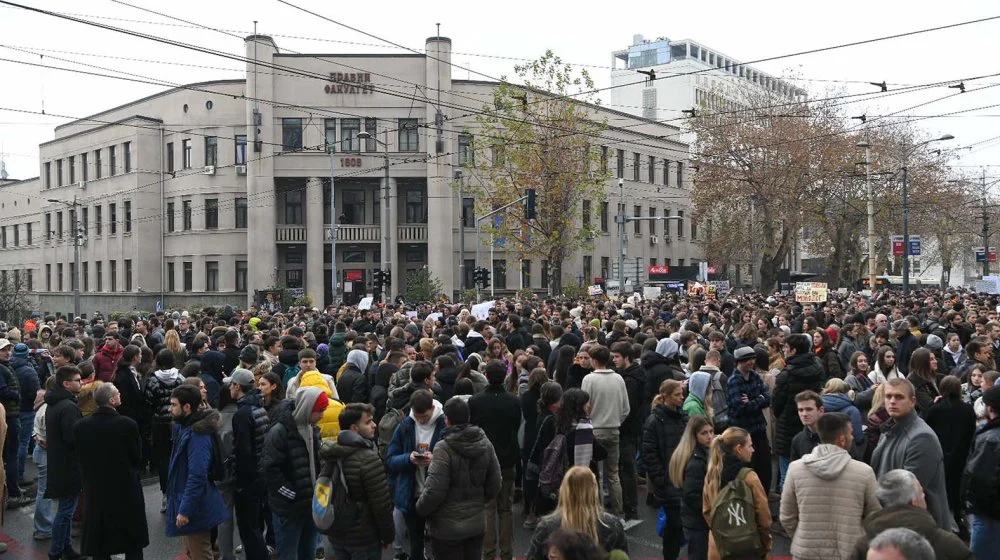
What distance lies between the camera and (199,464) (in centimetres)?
732

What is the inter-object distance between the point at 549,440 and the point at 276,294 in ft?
128

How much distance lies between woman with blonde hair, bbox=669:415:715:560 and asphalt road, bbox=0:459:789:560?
1924 millimetres

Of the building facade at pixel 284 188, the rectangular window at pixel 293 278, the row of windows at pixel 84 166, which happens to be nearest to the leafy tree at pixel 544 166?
the building facade at pixel 284 188

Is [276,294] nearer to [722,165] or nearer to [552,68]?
[552,68]

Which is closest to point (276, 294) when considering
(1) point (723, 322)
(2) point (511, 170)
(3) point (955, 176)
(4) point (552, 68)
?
(2) point (511, 170)

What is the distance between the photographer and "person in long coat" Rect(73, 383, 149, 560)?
298 inches

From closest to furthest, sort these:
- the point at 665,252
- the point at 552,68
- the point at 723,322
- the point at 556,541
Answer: the point at 556,541 < the point at 723,322 < the point at 552,68 < the point at 665,252

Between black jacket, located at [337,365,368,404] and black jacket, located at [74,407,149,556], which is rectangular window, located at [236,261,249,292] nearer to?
black jacket, located at [337,365,368,404]

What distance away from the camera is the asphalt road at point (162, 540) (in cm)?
892

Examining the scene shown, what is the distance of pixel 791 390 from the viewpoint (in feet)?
30.7

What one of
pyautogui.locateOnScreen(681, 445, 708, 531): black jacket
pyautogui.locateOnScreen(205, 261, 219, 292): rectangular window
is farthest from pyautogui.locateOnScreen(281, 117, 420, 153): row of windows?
pyautogui.locateOnScreen(681, 445, 708, 531): black jacket

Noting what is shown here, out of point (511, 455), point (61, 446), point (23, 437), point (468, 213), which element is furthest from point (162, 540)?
point (468, 213)

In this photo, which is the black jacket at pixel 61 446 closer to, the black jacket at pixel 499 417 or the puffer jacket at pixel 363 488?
the puffer jacket at pixel 363 488

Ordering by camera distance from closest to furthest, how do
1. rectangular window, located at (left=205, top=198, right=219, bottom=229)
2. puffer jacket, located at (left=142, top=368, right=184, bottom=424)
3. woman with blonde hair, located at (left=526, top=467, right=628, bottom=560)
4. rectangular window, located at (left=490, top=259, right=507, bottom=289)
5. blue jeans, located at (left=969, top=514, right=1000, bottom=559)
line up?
woman with blonde hair, located at (left=526, top=467, right=628, bottom=560) < blue jeans, located at (left=969, top=514, right=1000, bottom=559) < puffer jacket, located at (left=142, top=368, right=184, bottom=424) < rectangular window, located at (left=205, top=198, right=219, bottom=229) < rectangular window, located at (left=490, top=259, right=507, bottom=289)
